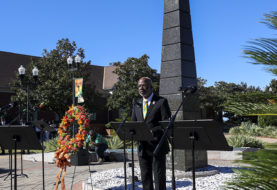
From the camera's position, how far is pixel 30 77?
28812 mm

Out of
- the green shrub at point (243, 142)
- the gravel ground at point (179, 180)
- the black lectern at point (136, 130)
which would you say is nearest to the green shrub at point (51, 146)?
the gravel ground at point (179, 180)

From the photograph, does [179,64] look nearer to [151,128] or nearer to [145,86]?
[145,86]

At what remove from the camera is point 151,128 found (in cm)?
451

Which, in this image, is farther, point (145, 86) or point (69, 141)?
point (69, 141)

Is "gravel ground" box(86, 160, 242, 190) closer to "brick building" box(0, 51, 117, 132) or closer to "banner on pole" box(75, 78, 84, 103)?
"banner on pole" box(75, 78, 84, 103)

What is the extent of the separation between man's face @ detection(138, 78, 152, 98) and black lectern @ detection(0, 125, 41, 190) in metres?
1.72

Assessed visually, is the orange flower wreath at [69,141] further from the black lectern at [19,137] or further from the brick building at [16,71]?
the brick building at [16,71]

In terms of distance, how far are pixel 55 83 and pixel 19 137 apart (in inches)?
943

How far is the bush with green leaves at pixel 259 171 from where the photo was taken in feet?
3.08

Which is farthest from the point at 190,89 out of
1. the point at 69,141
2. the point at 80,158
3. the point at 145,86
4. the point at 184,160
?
the point at 80,158

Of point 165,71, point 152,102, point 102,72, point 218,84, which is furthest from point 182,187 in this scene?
point 102,72

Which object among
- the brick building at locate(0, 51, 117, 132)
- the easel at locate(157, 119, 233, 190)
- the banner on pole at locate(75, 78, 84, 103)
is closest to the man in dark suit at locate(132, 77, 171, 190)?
the easel at locate(157, 119, 233, 190)

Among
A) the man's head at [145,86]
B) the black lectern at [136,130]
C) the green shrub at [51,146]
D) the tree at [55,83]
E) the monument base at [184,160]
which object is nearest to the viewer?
the black lectern at [136,130]

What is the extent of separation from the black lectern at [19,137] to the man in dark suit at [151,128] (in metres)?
1.59
